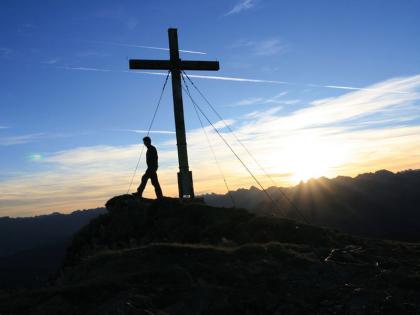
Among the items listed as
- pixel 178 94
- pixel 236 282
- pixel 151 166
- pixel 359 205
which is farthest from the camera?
pixel 359 205

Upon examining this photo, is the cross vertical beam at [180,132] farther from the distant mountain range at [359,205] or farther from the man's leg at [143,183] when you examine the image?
the distant mountain range at [359,205]

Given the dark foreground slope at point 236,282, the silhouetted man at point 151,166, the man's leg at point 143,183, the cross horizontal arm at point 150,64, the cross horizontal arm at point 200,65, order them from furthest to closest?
1. the cross horizontal arm at point 200,65
2. the cross horizontal arm at point 150,64
3. the man's leg at point 143,183
4. the silhouetted man at point 151,166
5. the dark foreground slope at point 236,282

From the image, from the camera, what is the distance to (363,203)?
160 meters

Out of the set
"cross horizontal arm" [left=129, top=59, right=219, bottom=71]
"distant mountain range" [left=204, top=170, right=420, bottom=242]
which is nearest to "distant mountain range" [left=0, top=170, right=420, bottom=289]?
"distant mountain range" [left=204, top=170, right=420, bottom=242]

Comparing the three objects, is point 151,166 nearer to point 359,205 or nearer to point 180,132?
point 180,132

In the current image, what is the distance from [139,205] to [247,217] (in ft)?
13.9

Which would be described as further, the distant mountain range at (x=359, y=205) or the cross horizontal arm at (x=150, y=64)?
the distant mountain range at (x=359, y=205)

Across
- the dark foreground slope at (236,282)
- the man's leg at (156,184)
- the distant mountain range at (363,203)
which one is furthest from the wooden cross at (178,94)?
the distant mountain range at (363,203)

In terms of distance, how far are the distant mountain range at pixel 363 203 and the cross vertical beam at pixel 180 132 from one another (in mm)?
108774

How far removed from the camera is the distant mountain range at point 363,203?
140m

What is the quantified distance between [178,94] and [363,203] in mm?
151402

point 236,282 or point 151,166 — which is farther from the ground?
point 151,166

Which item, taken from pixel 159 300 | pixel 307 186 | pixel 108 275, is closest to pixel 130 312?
pixel 159 300

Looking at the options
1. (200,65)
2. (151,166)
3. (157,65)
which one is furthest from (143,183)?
(200,65)
